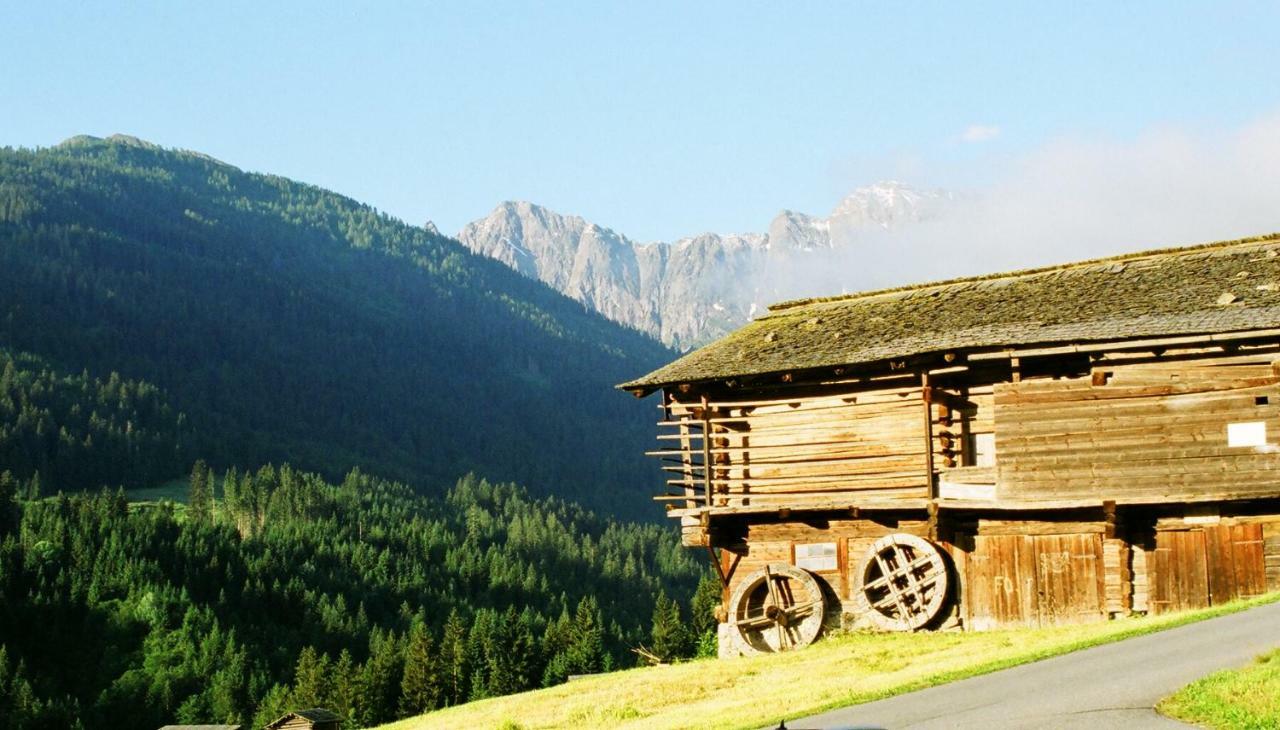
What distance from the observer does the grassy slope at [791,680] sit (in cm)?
2628

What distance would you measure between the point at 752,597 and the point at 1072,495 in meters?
9.38

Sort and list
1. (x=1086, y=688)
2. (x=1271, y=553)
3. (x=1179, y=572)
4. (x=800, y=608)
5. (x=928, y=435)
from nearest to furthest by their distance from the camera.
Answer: (x=1086, y=688), (x=1271, y=553), (x=1179, y=572), (x=928, y=435), (x=800, y=608)

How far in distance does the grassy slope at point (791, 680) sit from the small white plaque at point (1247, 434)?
12.1ft

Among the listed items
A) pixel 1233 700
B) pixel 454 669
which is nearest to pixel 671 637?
pixel 454 669

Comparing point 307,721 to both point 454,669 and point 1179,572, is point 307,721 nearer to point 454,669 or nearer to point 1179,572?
point 454,669

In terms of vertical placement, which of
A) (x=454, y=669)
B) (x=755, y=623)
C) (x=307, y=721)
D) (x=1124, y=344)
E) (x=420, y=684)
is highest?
(x=1124, y=344)

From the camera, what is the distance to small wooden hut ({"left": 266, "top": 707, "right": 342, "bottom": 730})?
312ft

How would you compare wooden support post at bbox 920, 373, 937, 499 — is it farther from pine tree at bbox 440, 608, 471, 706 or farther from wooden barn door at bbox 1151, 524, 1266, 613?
pine tree at bbox 440, 608, 471, 706

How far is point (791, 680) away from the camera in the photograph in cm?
3042

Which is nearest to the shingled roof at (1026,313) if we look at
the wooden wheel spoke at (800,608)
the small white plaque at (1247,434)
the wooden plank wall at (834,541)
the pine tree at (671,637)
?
the small white plaque at (1247,434)

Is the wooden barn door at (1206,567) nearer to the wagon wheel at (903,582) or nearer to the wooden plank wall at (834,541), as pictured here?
the wagon wheel at (903,582)

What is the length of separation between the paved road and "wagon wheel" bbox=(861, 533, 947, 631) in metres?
8.86

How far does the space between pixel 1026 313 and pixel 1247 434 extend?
230 inches

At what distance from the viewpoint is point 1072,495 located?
33.9 m
